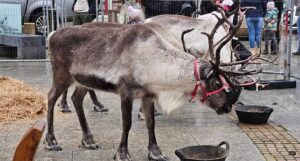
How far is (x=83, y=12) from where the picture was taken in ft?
46.9

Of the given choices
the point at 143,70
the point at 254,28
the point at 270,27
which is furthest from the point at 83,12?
the point at 143,70

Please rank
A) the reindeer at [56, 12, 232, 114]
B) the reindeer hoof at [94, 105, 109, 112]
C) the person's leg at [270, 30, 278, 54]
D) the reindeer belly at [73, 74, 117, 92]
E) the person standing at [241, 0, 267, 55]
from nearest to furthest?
the reindeer belly at [73, 74, 117, 92], the reindeer at [56, 12, 232, 114], the reindeer hoof at [94, 105, 109, 112], the person standing at [241, 0, 267, 55], the person's leg at [270, 30, 278, 54]

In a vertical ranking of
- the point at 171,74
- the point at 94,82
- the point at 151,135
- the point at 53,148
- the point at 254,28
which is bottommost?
the point at 53,148

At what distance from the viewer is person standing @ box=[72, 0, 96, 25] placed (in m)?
14.2

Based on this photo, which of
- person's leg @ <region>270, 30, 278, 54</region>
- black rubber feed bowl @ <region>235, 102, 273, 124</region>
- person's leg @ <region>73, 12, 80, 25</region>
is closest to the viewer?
black rubber feed bowl @ <region>235, 102, 273, 124</region>

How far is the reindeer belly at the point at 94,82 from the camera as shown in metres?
5.87

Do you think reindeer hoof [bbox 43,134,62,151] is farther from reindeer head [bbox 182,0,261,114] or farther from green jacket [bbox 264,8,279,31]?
green jacket [bbox 264,8,279,31]

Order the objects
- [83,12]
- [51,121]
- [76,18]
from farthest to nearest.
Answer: [76,18], [83,12], [51,121]

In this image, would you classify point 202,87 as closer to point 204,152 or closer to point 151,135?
point 204,152

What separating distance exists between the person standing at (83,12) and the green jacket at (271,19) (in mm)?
4408

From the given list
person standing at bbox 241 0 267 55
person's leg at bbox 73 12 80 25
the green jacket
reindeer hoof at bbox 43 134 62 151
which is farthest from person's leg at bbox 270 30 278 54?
reindeer hoof at bbox 43 134 62 151

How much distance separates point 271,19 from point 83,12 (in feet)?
16.0

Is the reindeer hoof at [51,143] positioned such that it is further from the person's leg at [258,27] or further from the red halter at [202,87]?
the person's leg at [258,27]

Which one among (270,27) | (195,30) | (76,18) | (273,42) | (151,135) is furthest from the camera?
A: (76,18)
